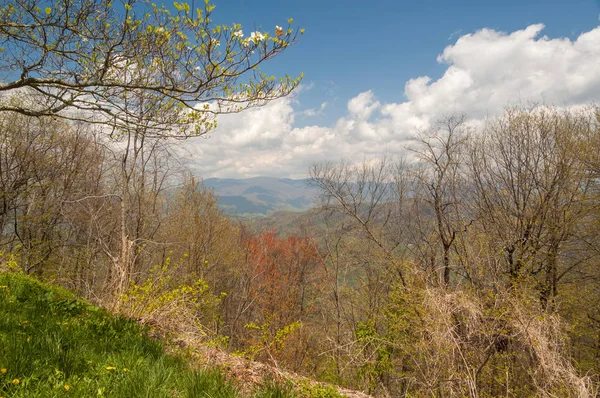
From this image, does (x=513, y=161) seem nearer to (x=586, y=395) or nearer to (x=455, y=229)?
(x=455, y=229)

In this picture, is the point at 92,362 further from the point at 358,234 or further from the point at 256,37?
the point at 358,234

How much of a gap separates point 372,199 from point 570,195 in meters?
8.08

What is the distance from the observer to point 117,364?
287cm

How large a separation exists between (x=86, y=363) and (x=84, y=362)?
5 centimetres

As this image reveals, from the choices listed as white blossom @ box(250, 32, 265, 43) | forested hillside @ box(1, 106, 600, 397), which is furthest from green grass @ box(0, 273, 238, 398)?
white blossom @ box(250, 32, 265, 43)

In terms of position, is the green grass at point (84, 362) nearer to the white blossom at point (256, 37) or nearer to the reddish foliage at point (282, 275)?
the white blossom at point (256, 37)

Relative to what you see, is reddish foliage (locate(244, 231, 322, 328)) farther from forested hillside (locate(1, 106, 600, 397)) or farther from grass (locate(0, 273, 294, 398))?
grass (locate(0, 273, 294, 398))

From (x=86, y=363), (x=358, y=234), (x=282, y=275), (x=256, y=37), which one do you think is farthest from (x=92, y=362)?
(x=282, y=275)

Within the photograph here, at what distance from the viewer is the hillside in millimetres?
2406

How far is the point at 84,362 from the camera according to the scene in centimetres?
289

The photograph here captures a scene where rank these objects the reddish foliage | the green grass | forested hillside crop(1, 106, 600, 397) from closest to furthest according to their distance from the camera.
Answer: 1. the green grass
2. forested hillside crop(1, 106, 600, 397)
3. the reddish foliage

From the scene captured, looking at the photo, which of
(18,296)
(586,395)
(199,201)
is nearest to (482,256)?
(586,395)

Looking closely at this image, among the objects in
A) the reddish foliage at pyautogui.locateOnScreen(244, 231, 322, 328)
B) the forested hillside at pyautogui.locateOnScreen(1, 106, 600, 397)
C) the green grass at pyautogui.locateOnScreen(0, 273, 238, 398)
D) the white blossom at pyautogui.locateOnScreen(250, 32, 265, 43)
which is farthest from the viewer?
the reddish foliage at pyautogui.locateOnScreen(244, 231, 322, 328)

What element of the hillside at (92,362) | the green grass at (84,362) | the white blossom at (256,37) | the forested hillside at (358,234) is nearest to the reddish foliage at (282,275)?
the forested hillside at (358,234)
